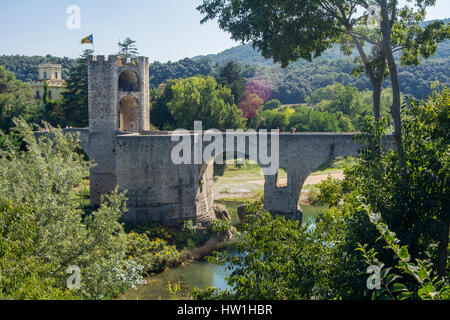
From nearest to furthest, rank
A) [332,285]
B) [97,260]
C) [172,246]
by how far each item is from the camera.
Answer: [332,285]
[97,260]
[172,246]

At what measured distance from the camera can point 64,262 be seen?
31.2ft

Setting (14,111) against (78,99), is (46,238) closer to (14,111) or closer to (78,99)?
(78,99)

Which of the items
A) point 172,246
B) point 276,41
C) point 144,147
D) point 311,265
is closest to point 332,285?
point 311,265

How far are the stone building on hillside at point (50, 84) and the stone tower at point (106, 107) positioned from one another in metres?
20.6

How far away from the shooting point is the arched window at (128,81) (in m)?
26.1

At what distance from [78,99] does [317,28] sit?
102 feet

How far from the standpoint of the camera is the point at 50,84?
5116cm

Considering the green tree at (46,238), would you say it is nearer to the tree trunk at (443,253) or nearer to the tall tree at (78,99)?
the tree trunk at (443,253)

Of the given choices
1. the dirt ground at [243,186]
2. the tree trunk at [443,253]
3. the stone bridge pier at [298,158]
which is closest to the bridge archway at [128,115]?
the dirt ground at [243,186]

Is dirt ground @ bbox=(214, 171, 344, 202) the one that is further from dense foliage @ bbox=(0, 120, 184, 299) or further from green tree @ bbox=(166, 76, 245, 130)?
dense foliage @ bbox=(0, 120, 184, 299)

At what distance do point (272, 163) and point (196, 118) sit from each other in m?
17.3

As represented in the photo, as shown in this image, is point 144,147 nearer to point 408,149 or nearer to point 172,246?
point 172,246

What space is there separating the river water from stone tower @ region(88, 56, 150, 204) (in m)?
7.75

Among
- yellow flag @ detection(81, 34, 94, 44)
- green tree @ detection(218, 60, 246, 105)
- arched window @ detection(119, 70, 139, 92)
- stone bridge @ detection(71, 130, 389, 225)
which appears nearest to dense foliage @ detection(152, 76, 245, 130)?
green tree @ detection(218, 60, 246, 105)
